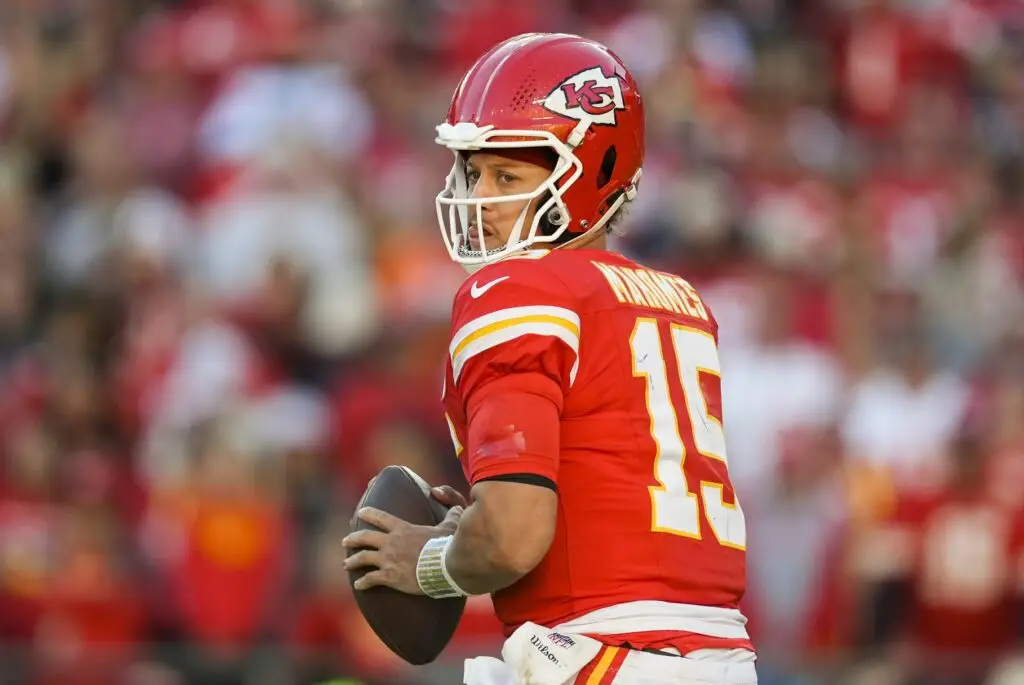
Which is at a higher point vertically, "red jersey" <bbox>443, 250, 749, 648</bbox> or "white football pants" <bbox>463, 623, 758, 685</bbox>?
"red jersey" <bbox>443, 250, 749, 648</bbox>

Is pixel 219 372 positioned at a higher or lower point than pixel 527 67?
lower

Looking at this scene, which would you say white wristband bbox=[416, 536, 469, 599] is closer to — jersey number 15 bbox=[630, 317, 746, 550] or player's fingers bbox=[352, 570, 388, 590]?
player's fingers bbox=[352, 570, 388, 590]

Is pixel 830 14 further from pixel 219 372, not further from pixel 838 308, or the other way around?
pixel 219 372

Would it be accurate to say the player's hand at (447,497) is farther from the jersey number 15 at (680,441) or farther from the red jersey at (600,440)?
the jersey number 15 at (680,441)

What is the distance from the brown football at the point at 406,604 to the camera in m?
3.40

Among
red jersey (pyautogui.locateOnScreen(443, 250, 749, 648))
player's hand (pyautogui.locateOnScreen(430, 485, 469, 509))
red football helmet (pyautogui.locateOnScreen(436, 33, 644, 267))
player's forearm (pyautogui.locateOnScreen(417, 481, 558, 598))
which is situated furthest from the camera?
player's hand (pyautogui.locateOnScreen(430, 485, 469, 509))

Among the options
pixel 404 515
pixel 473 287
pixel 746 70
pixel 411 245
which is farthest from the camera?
pixel 746 70

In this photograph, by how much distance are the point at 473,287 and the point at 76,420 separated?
5.45 metres

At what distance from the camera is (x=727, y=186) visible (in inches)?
355

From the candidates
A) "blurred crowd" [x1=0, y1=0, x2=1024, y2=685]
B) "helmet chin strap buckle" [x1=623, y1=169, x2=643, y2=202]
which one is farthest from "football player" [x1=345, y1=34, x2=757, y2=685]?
"blurred crowd" [x1=0, y1=0, x2=1024, y2=685]

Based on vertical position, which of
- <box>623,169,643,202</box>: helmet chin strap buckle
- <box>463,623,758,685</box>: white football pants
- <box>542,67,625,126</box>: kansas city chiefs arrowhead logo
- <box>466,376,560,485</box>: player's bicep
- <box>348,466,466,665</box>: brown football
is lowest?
<box>463,623,758,685</box>: white football pants

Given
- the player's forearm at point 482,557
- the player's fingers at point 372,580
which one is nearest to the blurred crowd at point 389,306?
the player's fingers at point 372,580

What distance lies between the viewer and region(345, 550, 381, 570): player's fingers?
3.41m

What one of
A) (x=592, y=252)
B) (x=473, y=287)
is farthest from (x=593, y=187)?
(x=473, y=287)
